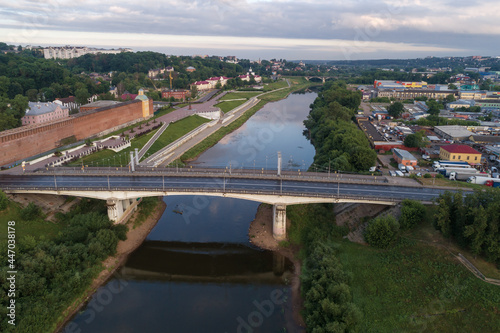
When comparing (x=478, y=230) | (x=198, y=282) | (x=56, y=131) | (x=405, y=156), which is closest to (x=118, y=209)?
(x=198, y=282)

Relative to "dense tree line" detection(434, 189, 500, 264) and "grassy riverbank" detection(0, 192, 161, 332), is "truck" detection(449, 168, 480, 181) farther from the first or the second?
"grassy riverbank" detection(0, 192, 161, 332)

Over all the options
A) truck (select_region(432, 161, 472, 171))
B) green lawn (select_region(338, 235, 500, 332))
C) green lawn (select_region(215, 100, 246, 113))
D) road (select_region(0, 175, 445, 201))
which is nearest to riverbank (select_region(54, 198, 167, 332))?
road (select_region(0, 175, 445, 201))

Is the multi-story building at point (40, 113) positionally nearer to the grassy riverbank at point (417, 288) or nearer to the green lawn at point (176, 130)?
the green lawn at point (176, 130)

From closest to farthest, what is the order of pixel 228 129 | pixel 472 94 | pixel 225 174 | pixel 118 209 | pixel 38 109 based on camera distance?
pixel 118 209
pixel 225 174
pixel 38 109
pixel 228 129
pixel 472 94

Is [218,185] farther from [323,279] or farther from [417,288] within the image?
[417,288]

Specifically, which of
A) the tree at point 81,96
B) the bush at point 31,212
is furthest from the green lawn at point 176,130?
the tree at point 81,96

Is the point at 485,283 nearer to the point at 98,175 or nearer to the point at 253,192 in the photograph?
the point at 253,192

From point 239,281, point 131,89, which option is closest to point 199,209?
point 239,281
